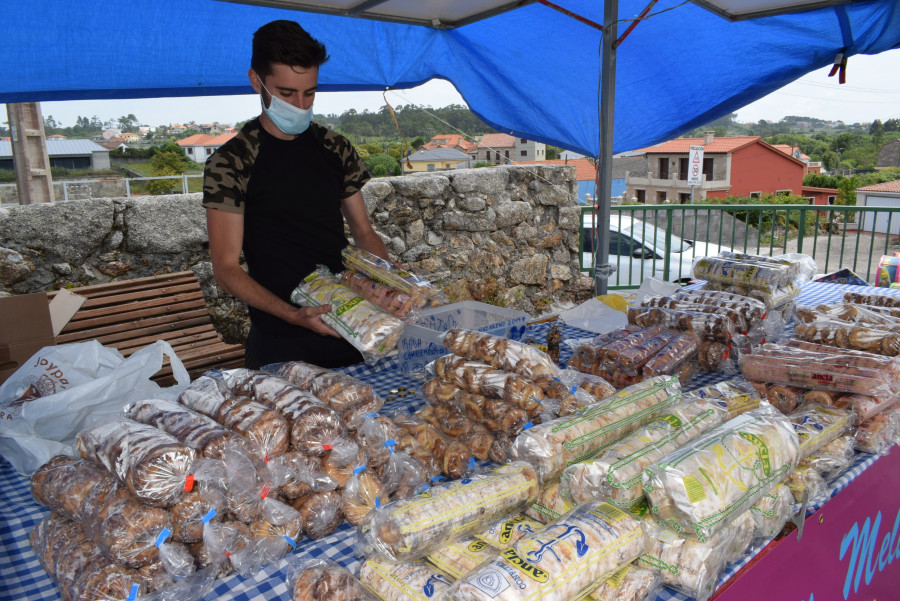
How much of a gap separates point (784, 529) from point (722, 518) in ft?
1.36

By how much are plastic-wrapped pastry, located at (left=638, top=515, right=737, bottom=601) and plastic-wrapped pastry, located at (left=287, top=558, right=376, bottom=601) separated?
60 cm

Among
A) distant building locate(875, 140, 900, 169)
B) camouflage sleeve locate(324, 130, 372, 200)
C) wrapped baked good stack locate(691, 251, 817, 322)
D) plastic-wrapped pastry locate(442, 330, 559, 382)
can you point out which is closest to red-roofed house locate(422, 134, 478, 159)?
camouflage sleeve locate(324, 130, 372, 200)

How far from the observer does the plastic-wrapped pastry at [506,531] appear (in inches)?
48.9

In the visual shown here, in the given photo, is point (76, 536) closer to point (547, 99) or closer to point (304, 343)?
point (304, 343)

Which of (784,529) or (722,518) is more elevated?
(722,518)

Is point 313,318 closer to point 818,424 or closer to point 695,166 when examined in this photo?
point 818,424

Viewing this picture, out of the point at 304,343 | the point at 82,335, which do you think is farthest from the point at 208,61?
the point at 82,335

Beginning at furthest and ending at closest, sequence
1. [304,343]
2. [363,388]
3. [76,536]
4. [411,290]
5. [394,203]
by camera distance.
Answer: [394,203] < [304,343] < [411,290] < [363,388] < [76,536]

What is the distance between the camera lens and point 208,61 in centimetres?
318

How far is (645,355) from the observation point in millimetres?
2199

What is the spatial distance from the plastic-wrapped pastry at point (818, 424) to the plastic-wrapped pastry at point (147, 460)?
157 cm

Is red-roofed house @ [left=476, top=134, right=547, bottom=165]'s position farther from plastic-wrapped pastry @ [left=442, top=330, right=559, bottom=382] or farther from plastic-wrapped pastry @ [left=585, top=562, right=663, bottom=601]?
plastic-wrapped pastry @ [left=585, top=562, right=663, bottom=601]

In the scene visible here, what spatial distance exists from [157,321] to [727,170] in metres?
66.1

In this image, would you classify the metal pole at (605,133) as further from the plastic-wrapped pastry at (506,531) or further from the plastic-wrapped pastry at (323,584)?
the plastic-wrapped pastry at (323,584)
